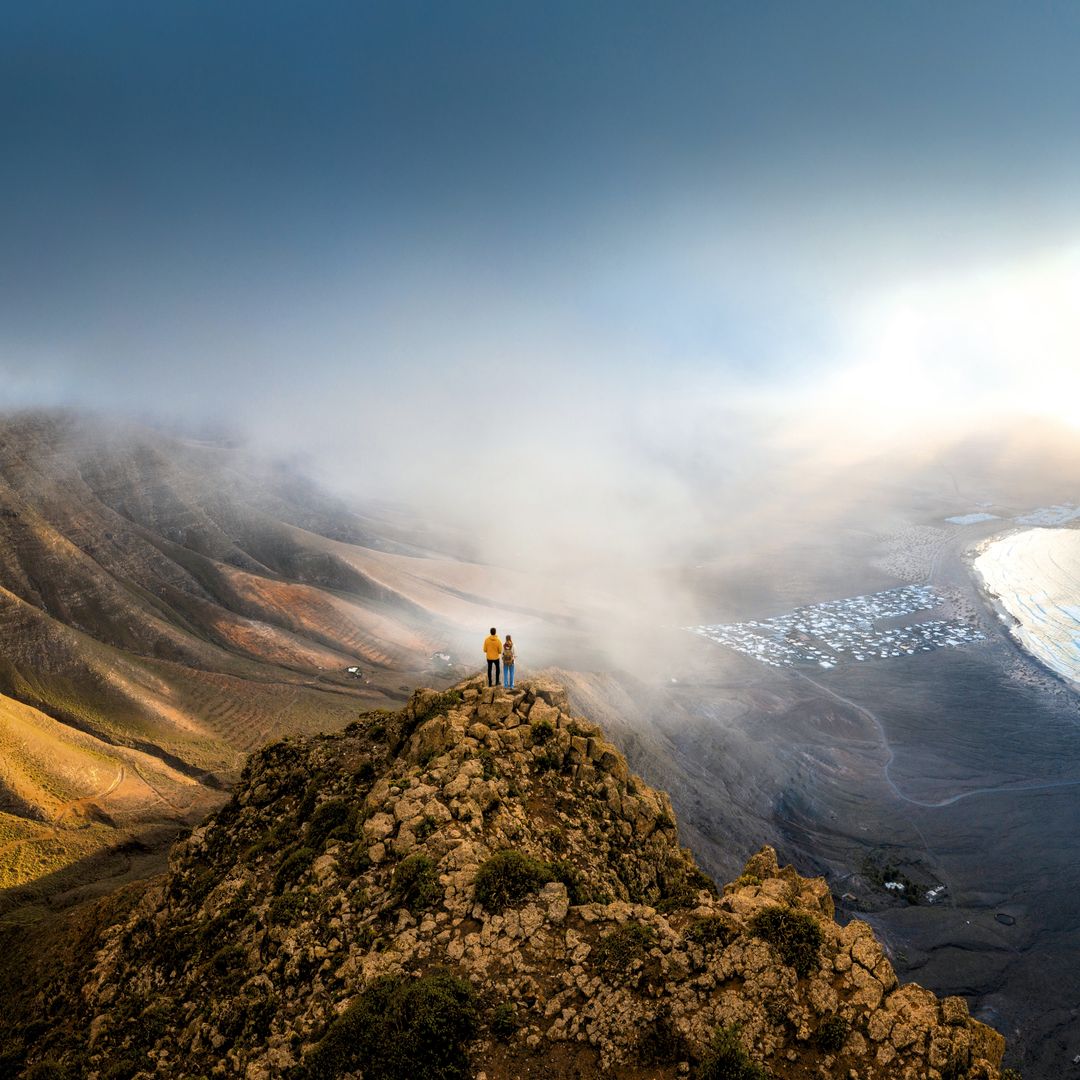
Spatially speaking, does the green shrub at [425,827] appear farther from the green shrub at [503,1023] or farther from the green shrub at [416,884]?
the green shrub at [503,1023]

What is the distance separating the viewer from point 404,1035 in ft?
20.8

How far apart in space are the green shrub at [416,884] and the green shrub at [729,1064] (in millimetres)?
3388

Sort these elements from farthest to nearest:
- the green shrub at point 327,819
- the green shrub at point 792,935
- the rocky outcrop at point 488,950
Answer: the green shrub at point 327,819, the green shrub at point 792,935, the rocky outcrop at point 488,950

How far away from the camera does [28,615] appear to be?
5012 centimetres

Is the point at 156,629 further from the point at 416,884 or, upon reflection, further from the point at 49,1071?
the point at 416,884

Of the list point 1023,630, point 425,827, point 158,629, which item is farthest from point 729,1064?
point 1023,630

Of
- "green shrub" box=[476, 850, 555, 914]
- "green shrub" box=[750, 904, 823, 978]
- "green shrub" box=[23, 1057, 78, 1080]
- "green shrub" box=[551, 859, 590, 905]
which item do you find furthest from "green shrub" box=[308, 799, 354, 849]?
"green shrub" box=[750, 904, 823, 978]

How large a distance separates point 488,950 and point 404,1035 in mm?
1241

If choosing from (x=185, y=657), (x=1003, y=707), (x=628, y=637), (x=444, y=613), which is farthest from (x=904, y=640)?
(x=185, y=657)

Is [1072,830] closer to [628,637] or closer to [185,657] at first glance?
[628,637]

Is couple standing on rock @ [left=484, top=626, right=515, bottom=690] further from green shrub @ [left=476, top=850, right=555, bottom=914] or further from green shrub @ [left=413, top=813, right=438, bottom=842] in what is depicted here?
green shrub @ [left=476, top=850, right=555, bottom=914]

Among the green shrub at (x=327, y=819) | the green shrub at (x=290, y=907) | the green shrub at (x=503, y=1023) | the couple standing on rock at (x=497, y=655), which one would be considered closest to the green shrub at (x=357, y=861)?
the green shrub at (x=290, y=907)

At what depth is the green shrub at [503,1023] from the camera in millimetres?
6496

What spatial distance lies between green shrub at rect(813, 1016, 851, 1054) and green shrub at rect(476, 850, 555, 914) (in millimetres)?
3252
